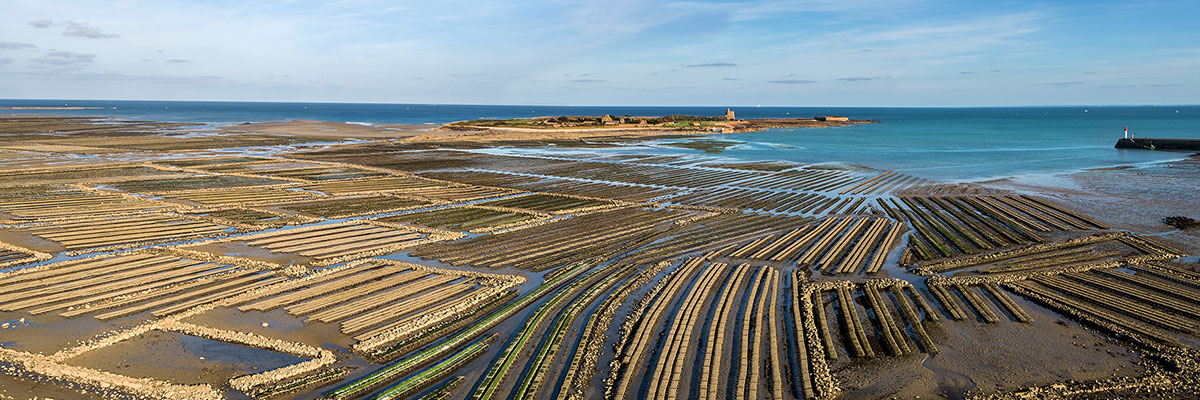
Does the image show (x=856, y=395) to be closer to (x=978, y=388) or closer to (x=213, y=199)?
(x=978, y=388)

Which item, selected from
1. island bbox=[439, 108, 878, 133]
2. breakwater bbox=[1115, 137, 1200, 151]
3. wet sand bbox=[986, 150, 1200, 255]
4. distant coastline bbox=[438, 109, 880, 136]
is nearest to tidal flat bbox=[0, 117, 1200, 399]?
wet sand bbox=[986, 150, 1200, 255]

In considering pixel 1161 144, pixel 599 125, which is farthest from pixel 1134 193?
pixel 599 125

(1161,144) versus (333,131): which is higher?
(1161,144)

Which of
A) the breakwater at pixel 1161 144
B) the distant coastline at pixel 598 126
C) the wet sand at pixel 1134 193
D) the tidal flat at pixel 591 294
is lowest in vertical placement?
the tidal flat at pixel 591 294

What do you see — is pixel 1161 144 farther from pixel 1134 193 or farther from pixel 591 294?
pixel 591 294

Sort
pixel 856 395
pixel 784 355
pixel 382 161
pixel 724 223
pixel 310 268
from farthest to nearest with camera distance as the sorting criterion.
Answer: pixel 382 161
pixel 724 223
pixel 310 268
pixel 784 355
pixel 856 395

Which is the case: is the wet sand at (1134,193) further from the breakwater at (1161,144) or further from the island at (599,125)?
the island at (599,125)

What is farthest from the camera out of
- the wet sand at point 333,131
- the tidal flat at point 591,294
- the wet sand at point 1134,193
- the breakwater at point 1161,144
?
the wet sand at point 333,131

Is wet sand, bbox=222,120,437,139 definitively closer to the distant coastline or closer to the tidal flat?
the distant coastline

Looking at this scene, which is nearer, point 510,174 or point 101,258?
point 101,258

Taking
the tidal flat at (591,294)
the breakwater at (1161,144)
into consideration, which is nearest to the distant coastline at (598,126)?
the breakwater at (1161,144)

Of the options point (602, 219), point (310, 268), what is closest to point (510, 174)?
point (602, 219)
